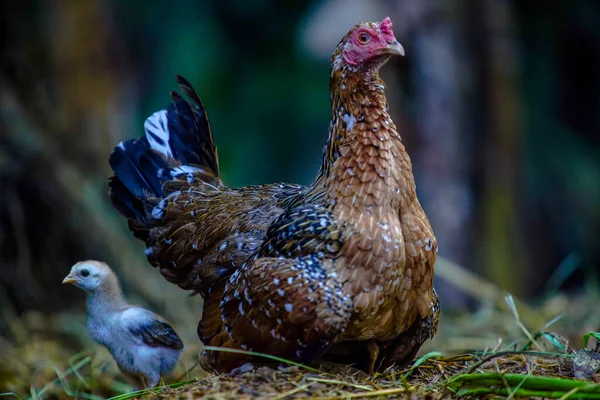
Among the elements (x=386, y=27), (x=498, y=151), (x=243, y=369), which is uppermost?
(x=498, y=151)

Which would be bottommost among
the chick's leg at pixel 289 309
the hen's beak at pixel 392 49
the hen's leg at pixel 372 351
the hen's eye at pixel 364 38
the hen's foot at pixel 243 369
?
the hen's foot at pixel 243 369

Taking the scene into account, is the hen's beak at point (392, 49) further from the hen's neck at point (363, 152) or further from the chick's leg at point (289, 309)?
the chick's leg at point (289, 309)

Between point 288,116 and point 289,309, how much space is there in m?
7.41

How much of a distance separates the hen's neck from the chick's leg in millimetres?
408

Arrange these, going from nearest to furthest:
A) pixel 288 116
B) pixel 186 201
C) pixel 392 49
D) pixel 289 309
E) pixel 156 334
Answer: pixel 289 309, pixel 392 49, pixel 156 334, pixel 186 201, pixel 288 116

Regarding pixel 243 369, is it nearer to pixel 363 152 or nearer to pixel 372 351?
pixel 372 351

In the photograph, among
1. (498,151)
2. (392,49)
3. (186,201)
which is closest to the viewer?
(392,49)

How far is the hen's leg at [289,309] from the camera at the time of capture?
3273mm

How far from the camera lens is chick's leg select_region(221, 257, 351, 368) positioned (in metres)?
3.27

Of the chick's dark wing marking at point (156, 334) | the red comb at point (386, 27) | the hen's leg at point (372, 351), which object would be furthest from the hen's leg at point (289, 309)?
the red comb at point (386, 27)

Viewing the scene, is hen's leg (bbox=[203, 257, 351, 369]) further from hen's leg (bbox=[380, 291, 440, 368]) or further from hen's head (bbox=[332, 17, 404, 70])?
hen's head (bbox=[332, 17, 404, 70])

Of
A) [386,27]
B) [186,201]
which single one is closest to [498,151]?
[186,201]

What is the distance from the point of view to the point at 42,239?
6.54m

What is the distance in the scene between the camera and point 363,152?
3.58 metres
